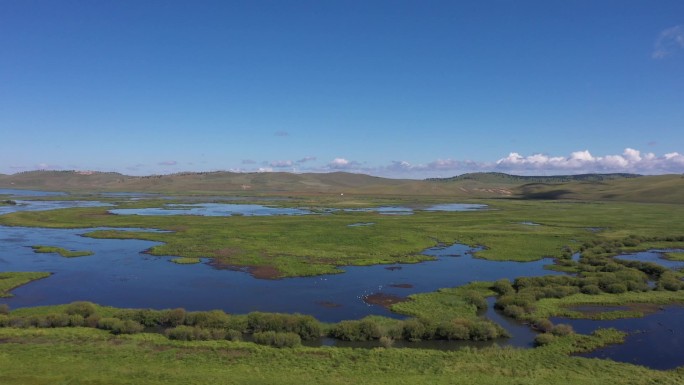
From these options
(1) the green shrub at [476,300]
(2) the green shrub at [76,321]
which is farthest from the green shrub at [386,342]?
(2) the green shrub at [76,321]

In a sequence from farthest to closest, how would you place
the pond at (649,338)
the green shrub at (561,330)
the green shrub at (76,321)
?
the green shrub at (76,321) → the green shrub at (561,330) → the pond at (649,338)

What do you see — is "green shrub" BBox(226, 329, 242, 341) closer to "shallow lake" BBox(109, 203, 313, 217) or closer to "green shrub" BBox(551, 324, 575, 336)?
"green shrub" BBox(551, 324, 575, 336)

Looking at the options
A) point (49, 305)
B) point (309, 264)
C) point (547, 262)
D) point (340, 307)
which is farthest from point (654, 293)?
point (49, 305)

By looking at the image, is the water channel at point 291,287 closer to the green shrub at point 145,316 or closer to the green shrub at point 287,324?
the green shrub at point 287,324

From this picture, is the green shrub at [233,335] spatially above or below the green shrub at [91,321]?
below

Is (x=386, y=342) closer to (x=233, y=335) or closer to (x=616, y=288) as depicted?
(x=233, y=335)

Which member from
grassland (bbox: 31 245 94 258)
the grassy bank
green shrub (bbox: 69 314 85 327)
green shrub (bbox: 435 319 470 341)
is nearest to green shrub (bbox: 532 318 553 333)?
green shrub (bbox: 435 319 470 341)

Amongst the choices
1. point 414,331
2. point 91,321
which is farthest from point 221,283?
point 414,331
